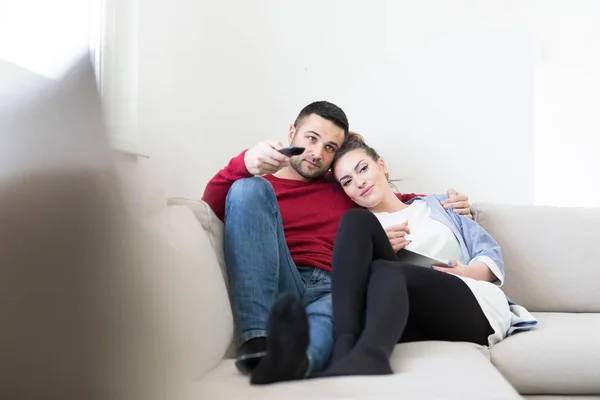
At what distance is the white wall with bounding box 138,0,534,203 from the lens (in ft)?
7.07

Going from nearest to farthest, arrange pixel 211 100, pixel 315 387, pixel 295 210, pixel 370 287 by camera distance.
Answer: pixel 315 387
pixel 370 287
pixel 295 210
pixel 211 100

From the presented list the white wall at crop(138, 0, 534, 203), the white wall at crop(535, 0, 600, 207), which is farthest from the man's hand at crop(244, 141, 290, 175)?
the white wall at crop(535, 0, 600, 207)

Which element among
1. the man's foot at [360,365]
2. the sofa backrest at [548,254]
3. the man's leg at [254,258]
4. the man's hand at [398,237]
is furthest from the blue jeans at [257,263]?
the sofa backrest at [548,254]

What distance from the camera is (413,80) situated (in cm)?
217

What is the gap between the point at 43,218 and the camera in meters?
0.18

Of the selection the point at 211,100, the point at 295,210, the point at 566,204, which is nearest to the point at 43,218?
the point at 295,210

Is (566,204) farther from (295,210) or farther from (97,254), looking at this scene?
(97,254)

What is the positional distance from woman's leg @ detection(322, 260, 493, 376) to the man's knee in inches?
11.2

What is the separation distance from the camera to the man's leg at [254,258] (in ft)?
3.62

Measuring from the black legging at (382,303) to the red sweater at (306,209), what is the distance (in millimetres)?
337

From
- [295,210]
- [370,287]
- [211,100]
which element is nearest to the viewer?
[370,287]

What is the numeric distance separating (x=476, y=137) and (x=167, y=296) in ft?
6.82

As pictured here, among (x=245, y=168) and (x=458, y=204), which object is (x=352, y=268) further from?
(x=458, y=204)

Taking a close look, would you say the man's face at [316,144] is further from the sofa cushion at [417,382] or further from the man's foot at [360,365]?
the man's foot at [360,365]
